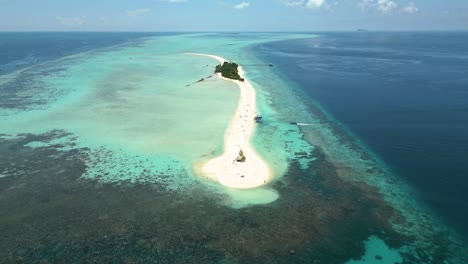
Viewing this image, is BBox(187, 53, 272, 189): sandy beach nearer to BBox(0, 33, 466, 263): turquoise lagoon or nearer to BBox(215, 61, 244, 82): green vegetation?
BBox(0, 33, 466, 263): turquoise lagoon

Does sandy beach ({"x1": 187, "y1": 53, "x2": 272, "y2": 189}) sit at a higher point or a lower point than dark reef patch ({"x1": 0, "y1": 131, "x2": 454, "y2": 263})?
higher

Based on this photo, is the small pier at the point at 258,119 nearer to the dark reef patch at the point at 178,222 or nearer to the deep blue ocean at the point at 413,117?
the deep blue ocean at the point at 413,117

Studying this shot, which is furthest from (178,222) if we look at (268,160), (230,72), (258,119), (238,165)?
(230,72)

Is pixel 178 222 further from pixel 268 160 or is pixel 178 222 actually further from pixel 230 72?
pixel 230 72

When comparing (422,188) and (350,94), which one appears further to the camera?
(350,94)

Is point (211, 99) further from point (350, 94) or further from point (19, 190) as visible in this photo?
point (19, 190)

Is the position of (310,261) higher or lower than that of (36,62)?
lower

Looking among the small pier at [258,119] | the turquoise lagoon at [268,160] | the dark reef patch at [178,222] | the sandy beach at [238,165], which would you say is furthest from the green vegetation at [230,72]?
the dark reef patch at [178,222]

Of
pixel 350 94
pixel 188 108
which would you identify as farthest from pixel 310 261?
pixel 350 94

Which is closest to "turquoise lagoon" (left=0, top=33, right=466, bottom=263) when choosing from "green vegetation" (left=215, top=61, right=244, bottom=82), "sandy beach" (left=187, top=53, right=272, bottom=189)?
"sandy beach" (left=187, top=53, right=272, bottom=189)
